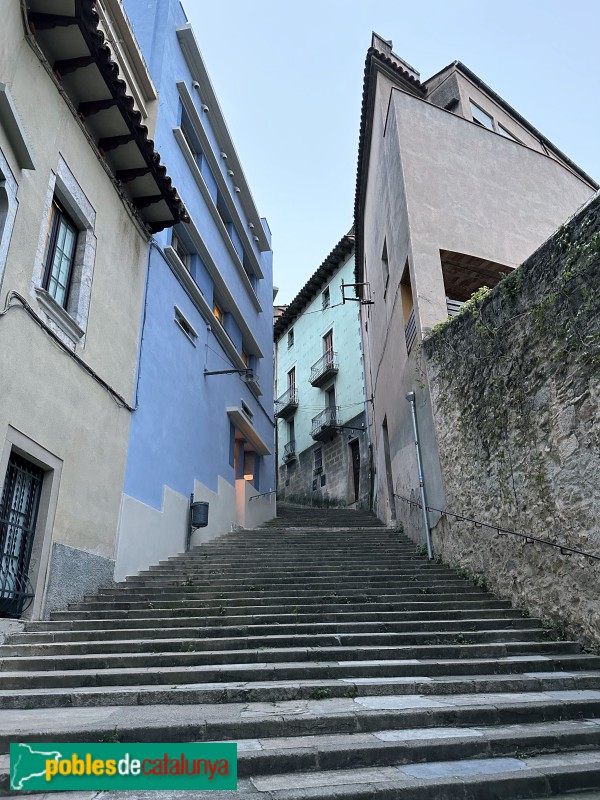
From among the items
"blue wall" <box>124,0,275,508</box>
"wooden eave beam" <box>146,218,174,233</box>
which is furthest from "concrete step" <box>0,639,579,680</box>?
"wooden eave beam" <box>146,218,174,233</box>

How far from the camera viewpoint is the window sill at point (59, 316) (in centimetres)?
623

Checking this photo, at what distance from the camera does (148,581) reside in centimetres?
775

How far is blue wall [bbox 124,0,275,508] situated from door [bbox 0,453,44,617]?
2.20 metres

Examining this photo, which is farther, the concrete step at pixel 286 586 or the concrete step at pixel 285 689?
the concrete step at pixel 286 586

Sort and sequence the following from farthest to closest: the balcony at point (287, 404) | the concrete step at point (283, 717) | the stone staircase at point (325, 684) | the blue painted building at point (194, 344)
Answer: the balcony at point (287, 404)
the blue painted building at point (194, 344)
the concrete step at point (283, 717)
the stone staircase at point (325, 684)

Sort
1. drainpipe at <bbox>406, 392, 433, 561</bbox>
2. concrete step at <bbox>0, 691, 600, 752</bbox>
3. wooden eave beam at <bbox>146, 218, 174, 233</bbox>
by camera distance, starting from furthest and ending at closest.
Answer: wooden eave beam at <bbox>146, 218, 174, 233</bbox> → drainpipe at <bbox>406, 392, 433, 561</bbox> → concrete step at <bbox>0, 691, 600, 752</bbox>

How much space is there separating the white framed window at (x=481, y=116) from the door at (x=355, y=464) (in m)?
11.9

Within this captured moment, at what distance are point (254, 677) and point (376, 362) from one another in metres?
13.1

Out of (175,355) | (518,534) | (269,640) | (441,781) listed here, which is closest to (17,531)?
(269,640)

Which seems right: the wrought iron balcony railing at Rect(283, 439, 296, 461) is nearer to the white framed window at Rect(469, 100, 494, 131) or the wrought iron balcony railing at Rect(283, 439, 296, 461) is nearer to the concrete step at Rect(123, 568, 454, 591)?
the white framed window at Rect(469, 100, 494, 131)

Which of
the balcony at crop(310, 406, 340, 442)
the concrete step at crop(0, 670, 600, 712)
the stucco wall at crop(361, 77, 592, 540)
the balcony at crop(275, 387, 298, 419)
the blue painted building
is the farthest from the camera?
the balcony at crop(275, 387, 298, 419)

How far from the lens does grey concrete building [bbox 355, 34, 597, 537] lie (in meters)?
10.8

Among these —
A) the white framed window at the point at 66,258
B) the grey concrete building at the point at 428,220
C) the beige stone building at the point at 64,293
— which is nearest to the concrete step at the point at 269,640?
the beige stone building at the point at 64,293

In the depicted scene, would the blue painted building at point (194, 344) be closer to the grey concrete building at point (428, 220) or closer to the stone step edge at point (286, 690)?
the stone step edge at point (286, 690)
